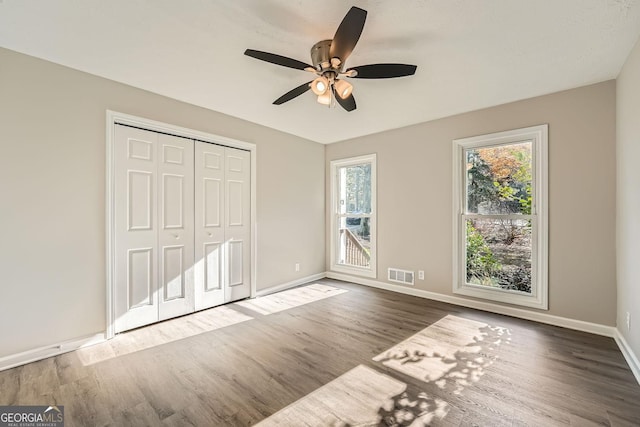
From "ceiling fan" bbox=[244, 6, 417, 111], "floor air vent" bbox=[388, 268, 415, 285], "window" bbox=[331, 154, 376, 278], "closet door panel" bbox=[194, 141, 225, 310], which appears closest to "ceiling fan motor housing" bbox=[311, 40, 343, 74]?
"ceiling fan" bbox=[244, 6, 417, 111]

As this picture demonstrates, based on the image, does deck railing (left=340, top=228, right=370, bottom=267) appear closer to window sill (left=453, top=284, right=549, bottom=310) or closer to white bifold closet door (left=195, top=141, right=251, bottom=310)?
window sill (left=453, top=284, right=549, bottom=310)

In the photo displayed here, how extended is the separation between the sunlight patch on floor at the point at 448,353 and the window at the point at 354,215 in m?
1.83

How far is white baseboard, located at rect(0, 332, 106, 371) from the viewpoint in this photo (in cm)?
222

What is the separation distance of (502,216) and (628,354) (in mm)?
1654

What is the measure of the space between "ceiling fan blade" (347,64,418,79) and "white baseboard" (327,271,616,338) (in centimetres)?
302

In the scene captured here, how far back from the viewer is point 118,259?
2809 millimetres

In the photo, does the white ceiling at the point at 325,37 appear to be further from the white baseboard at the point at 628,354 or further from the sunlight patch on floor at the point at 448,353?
the sunlight patch on floor at the point at 448,353

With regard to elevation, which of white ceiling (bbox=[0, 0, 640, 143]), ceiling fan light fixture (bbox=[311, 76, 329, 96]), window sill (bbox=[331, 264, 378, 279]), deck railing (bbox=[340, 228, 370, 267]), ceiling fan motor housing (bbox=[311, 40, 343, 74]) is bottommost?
window sill (bbox=[331, 264, 378, 279])

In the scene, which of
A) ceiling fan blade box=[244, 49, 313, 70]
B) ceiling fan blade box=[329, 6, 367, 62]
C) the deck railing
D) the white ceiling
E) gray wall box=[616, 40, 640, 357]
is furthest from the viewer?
the deck railing

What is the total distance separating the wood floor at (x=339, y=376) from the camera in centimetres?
173

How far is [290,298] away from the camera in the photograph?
4031 mm

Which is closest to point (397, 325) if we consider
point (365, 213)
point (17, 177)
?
point (365, 213)

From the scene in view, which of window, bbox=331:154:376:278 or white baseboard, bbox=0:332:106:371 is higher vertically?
window, bbox=331:154:376:278

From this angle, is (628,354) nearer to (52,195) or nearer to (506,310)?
(506,310)
